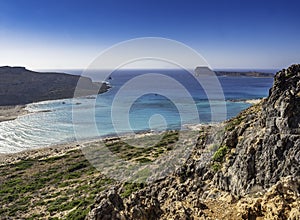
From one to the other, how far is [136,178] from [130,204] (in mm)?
14258

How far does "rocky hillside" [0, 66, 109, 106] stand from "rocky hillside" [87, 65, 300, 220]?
92780 millimetres

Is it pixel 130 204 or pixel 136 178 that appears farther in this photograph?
pixel 136 178

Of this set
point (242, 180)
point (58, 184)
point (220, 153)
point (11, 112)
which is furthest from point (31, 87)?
point (242, 180)

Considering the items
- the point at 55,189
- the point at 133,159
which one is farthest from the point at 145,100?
the point at 55,189

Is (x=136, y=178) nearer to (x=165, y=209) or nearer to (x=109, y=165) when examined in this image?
(x=109, y=165)

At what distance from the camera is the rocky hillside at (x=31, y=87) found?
10350 centimetres

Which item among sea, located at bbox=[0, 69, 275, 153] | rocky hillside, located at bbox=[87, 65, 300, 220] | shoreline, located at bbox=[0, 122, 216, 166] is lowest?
shoreline, located at bbox=[0, 122, 216, 166]

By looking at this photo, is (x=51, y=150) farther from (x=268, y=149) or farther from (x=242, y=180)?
(x=268, y=149)

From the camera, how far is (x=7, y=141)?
54094mm

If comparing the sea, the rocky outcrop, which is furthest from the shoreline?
the rocky outcrop

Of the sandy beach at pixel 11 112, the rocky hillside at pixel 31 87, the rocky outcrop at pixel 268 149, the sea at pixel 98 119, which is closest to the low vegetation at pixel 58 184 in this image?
the rocky outcrop at pixel 268 149

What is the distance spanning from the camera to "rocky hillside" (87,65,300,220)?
7715 millimetres

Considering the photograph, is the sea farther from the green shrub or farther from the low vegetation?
the green shrub

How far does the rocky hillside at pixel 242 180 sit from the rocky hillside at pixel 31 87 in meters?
92.8
